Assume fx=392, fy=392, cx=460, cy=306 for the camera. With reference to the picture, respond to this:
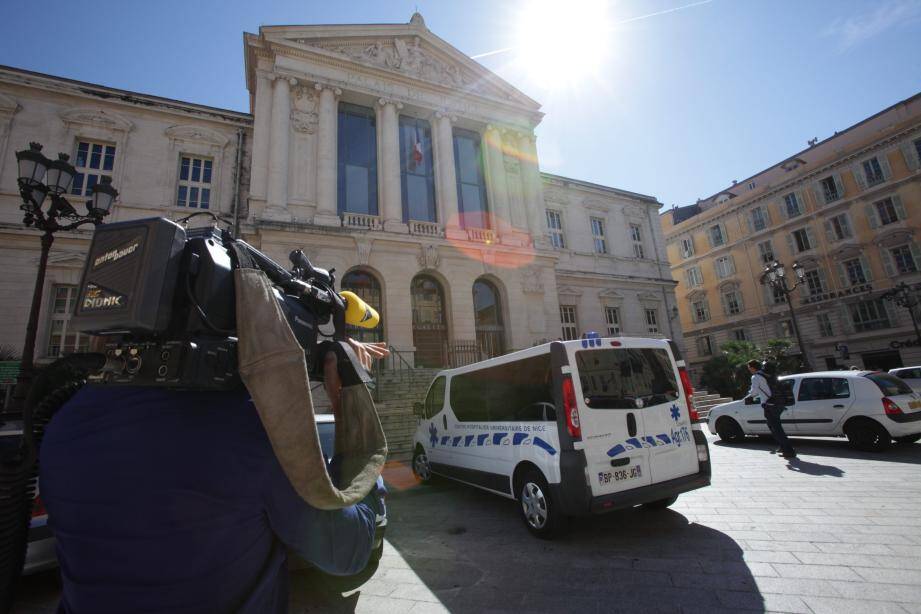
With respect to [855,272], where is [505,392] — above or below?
below

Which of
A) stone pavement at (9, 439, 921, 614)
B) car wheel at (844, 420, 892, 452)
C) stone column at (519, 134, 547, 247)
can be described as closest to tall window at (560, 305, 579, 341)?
stone column at (519, 134, 547, 247)

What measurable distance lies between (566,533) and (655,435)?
4.68 feet

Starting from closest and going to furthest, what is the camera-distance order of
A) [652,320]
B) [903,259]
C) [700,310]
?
[652,320] < [903,259] < [700,310]

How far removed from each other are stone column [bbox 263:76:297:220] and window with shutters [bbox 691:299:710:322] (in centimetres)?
3741

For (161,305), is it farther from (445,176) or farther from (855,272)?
(855,272)

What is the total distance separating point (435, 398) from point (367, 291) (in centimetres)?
914

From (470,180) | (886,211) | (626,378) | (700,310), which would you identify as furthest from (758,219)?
(626,378)

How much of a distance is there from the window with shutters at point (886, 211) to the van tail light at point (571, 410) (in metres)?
37.9

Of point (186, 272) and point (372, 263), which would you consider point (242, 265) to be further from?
point (372, 263)

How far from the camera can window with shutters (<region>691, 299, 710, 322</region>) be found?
3698 cm

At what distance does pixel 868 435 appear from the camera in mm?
7098

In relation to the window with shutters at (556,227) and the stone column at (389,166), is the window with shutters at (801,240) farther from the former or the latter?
the stone column at (389,166)

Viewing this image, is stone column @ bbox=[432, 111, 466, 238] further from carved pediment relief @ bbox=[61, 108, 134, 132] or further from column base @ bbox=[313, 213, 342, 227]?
carved pediment relief @ bbox=[61, 108, 134, 132]

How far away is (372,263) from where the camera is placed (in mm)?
15023
